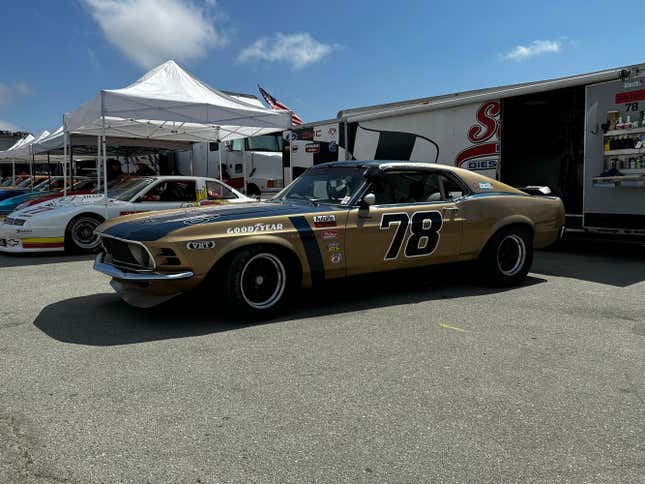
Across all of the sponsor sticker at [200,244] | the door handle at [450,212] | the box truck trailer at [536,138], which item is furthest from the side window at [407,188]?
the box truck trailer at [536,138]

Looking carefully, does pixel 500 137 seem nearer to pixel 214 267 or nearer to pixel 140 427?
pixel 214 267

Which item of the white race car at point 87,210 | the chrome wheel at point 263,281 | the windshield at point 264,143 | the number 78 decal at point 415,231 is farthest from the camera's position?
the windshield at point 264,143

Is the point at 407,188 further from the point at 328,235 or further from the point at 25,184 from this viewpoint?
the point at 25,184

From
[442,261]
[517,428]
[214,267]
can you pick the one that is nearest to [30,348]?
[214,267]

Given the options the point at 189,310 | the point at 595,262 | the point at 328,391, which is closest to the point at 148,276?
the point at 189,310

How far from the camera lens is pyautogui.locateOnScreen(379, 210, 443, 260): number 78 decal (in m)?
5.21

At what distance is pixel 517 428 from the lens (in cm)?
271

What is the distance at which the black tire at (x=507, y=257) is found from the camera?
5926 millimetres

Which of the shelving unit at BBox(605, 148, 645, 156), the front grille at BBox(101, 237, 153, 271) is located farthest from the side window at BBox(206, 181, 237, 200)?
the shelving unit at BBox(605, 148, 645, 156)

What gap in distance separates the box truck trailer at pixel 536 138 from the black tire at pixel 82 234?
17.4ft

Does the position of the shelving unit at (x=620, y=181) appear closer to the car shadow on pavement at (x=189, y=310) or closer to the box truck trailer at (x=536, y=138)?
the box truck trailer at (x=536, y=138)

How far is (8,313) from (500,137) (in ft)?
24.2

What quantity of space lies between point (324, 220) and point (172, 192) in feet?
18.5

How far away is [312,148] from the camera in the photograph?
12.8m
